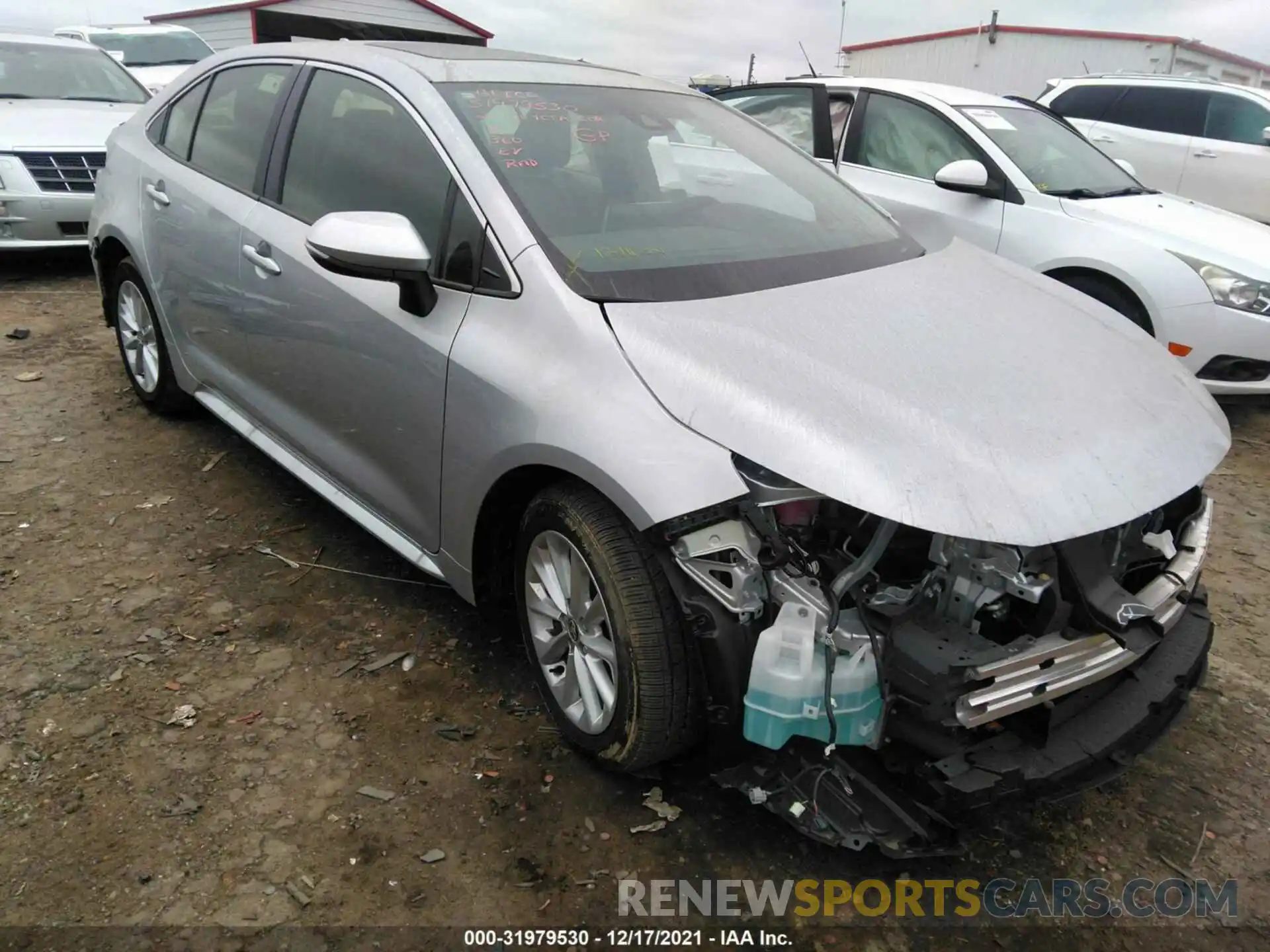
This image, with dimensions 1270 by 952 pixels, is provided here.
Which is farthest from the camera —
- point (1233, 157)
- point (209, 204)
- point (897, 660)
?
point (1233, 157)

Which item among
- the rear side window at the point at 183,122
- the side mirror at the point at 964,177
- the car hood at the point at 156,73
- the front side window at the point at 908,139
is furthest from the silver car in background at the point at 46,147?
the side mirror at the point at 964,177

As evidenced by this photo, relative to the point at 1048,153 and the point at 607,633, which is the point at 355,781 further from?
the point at 1048,153

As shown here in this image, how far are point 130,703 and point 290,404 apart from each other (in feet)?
3.41

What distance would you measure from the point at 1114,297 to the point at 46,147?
7054 mm

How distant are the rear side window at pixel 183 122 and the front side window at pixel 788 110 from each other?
10.6 feet

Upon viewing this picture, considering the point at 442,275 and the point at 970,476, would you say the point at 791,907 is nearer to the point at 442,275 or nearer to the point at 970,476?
the point at 970,476

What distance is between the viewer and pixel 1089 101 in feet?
29.1

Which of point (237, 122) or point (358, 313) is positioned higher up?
point (237, 122)

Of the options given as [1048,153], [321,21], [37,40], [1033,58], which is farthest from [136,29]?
[1033,58]

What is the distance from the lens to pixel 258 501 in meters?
3.61

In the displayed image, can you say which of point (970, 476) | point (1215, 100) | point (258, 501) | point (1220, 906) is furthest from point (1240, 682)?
point (1215, 100)

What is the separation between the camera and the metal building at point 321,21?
18625 millimetres

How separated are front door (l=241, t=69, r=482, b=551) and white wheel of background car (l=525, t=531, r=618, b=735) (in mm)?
375

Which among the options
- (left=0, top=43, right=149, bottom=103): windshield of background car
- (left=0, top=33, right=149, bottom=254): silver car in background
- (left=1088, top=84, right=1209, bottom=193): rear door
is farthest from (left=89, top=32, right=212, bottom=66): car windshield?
(left=1088, top=84, right=1209, bottom=193): rear door
